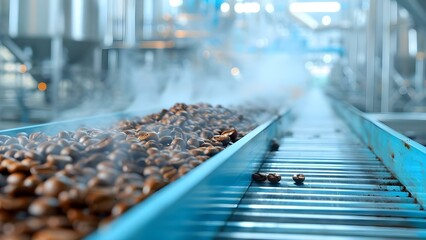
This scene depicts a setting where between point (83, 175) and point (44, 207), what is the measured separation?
25 cm

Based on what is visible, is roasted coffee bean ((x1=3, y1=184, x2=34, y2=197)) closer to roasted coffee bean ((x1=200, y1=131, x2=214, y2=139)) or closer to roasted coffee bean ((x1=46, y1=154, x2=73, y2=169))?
roasted coffee bean ((x1=46, y1=154, x2=73, y2=169))

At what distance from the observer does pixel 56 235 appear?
902mm

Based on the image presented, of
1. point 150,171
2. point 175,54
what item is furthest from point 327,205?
point 175,54

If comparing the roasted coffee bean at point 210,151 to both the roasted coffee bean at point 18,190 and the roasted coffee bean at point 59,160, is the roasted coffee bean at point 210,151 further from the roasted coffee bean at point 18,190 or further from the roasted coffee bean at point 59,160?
the roasted coffee bean at point 18,190

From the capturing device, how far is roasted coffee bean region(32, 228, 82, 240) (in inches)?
35.3

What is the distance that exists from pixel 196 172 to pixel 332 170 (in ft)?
4.43

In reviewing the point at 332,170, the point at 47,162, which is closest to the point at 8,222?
the point at 47,162

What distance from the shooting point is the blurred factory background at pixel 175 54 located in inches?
248

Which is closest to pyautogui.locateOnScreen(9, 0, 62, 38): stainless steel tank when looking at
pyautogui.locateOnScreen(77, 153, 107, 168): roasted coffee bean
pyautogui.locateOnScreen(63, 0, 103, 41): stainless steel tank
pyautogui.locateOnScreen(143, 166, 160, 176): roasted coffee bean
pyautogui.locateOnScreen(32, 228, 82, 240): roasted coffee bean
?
pyautogui.locateOnScreen(63, 0, 103, 41): stainless steel tank

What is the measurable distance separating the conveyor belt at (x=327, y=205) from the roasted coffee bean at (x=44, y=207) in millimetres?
410

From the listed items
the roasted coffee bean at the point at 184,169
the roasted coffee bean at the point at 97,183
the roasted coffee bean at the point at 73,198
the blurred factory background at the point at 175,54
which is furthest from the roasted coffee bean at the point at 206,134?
the blurred factory background at the point at 175,54

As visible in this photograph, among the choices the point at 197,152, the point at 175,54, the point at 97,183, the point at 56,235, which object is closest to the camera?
the point at 56,235

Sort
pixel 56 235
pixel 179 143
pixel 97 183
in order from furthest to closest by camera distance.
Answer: pixel 179 143 < pixel 97 183 < pixel 56 235

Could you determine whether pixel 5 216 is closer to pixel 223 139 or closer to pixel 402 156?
pixel 223 139
